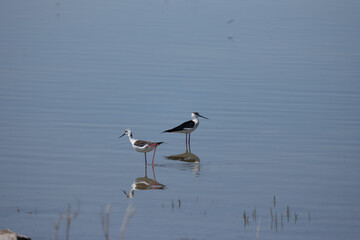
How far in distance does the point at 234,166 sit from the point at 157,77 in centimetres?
837

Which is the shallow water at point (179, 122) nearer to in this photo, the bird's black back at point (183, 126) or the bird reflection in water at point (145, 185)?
the bird reflection in water at point (145, 185)

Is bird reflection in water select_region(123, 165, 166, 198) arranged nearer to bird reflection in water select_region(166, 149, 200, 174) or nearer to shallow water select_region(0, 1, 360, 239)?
shallow water select_region(0, 1, 360, 239)

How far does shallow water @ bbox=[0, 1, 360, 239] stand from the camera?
28.6ft

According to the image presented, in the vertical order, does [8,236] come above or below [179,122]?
below

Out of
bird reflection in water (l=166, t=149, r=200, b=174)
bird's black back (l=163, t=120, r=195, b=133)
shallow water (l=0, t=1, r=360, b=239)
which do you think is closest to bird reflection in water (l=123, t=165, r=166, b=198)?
shallow water (l=0, t=1, r=360, b=239)

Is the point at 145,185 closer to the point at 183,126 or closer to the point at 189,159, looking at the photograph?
the point at 189,159

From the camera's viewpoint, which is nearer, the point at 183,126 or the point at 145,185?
the point at 145,185

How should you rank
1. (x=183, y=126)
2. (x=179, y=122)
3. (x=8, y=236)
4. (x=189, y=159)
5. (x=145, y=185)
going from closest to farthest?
(x=8, y=236) → (x=145, y=185) → (x=189, y=159) → (x=183, y=126) → (x=179, y=122)

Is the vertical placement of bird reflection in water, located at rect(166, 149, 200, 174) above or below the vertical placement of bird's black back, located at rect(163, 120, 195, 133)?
below

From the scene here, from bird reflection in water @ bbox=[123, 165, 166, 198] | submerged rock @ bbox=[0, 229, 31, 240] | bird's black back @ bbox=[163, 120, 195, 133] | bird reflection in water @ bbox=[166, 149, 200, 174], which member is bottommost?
submerged rock @ bbox=[0, 229, 31, 240]

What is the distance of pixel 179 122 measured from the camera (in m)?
14.5

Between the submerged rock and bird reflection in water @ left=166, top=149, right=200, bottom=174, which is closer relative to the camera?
the submerged rock

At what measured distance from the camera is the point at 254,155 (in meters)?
12.0

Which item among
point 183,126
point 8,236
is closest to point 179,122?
point 183,126
